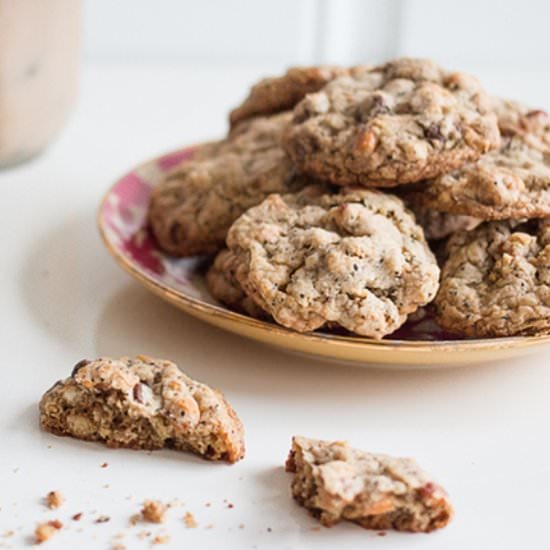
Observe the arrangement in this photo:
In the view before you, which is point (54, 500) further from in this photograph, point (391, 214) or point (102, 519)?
point (391, 214)

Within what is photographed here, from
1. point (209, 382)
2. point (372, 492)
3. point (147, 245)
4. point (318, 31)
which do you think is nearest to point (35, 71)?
point (147, 245)

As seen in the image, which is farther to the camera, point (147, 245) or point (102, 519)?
point (147, 245)

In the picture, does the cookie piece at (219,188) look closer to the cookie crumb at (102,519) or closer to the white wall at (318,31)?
the cookie crumb at (102,519)

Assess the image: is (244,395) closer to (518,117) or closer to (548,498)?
(548,498)

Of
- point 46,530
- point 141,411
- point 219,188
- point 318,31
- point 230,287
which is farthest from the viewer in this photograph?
point 318,31

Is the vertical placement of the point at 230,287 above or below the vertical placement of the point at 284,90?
below

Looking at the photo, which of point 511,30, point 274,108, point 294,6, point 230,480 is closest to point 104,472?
point 230,480

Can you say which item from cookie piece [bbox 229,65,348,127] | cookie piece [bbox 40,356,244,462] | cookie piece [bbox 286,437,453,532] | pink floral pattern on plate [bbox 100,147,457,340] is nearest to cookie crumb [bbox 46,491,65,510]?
cookie piece [bbox 40,356,244,462]
